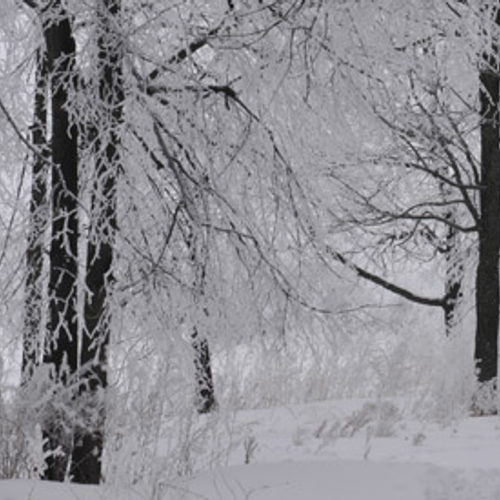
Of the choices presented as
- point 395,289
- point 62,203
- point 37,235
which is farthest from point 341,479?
point 395,289

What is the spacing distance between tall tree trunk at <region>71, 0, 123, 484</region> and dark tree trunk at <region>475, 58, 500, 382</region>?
522cm

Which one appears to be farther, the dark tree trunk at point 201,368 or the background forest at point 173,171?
the dark tree trunk at point 201,368

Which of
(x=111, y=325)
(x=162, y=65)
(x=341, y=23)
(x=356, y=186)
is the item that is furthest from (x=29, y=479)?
(x=356, y=186)

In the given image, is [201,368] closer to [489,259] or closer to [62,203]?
[62,203]

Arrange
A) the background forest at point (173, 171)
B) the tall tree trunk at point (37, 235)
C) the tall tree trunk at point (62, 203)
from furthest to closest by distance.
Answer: the tall tree trunk at point (37, 235) < the tall tree trunk at point (62, 203) < the background forest at point (173, 171)

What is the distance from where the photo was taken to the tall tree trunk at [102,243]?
5.62m

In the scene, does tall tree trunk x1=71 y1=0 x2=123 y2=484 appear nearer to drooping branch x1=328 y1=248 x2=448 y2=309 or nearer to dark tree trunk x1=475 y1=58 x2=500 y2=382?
drooping branch x1=328 y1=248 x2=448 y2=309

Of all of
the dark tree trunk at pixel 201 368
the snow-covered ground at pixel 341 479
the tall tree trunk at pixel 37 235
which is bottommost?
the snow-covered ground at pixel 341 479

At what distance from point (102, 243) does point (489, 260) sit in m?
5.38

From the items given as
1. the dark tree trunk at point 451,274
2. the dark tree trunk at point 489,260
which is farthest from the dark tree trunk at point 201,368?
the dark tree trunk at point 451,274

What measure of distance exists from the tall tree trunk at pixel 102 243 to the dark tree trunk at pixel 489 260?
522 cm

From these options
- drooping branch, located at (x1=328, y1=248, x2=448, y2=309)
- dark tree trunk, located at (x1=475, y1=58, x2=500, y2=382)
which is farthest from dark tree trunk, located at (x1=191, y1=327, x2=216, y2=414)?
dark tree trunk, located at (x1=475, y1=58, x2=500, y2=382)

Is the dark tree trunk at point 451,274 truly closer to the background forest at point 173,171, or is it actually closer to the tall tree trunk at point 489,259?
the tall tree trunk at point 489,259

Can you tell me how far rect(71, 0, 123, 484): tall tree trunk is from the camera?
5.62 meters
